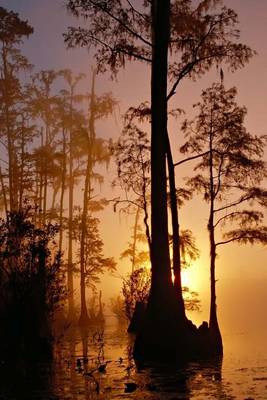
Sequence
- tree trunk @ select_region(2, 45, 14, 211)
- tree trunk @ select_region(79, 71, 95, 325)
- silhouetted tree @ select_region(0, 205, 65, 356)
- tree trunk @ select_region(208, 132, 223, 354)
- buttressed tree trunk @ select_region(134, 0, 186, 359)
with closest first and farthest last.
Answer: silhouetted tree @ select_region(0, 205, 65, 356) < buttressed tree trunk @ select_region(134, 0, 186, 359) < tree trunk @ select_region(208, 132, 223, 354) < tree trunk @ select_region(2, 45, 14, 211) < tree trunk @ select_region(79, 71, 95, 325)

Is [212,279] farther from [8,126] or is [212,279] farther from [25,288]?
[8,126]

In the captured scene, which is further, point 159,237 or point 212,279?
point 212,279

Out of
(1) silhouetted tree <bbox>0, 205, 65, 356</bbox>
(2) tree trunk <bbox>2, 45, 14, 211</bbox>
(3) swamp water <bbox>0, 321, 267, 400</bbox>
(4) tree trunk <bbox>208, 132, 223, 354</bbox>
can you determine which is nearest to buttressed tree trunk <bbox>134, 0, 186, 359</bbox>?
(3) swamp water <bbox>0, 321, 267, 400</bbox>

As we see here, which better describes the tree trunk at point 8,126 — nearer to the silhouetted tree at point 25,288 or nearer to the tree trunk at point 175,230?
the tree trunk at point 175,230

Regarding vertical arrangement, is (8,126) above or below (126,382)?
above

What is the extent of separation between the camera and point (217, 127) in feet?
72.9

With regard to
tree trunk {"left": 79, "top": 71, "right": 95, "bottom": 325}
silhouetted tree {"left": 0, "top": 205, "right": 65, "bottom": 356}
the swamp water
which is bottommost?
the swamp water

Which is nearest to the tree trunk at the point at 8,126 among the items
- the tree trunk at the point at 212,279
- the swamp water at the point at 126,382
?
the tree trunk at the point at 212,279

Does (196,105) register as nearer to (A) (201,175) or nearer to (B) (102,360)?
(A) (201,175)

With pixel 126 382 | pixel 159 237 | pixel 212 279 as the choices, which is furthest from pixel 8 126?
pixel 126 382

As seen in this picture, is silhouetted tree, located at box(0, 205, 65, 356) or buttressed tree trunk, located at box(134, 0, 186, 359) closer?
silhouetted tree, located at box(0, 205, 65, 356)

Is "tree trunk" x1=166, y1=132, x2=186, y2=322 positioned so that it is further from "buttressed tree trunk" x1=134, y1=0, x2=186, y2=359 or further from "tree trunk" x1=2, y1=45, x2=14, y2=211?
"tree trunk" x1=2, y1=45, x2=14, y2=211

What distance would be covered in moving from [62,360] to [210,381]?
15.8 ft

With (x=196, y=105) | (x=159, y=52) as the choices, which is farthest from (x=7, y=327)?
(x=196, y=105)
